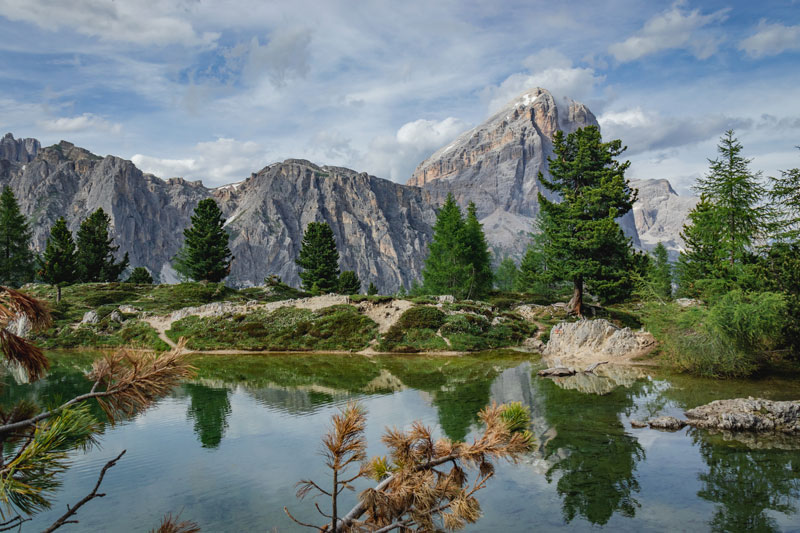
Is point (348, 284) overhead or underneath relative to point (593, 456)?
overhead

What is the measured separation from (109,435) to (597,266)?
1495 inches

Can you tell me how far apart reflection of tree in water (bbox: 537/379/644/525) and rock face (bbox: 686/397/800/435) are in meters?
2.88

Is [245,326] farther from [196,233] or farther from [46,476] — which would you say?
[46,476]

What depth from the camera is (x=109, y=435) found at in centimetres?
1697

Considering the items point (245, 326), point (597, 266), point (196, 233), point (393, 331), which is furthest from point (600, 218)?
point (196, 233)

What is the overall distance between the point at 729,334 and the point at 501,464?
53.5ft

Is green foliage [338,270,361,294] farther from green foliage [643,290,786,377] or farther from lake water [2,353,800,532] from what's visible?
green foliage [643,290,786,377]

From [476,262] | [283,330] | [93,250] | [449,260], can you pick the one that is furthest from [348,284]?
[93,250]

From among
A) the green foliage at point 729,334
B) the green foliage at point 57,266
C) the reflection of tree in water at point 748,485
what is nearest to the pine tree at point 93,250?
the green foliage at point 57,266

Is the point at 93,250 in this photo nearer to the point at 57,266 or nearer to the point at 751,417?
the point at 57,266

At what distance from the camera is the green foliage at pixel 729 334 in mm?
21984

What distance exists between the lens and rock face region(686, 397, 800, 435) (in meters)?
15.5

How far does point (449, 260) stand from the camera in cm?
5778

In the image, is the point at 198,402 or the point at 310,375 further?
the point at 310,375
